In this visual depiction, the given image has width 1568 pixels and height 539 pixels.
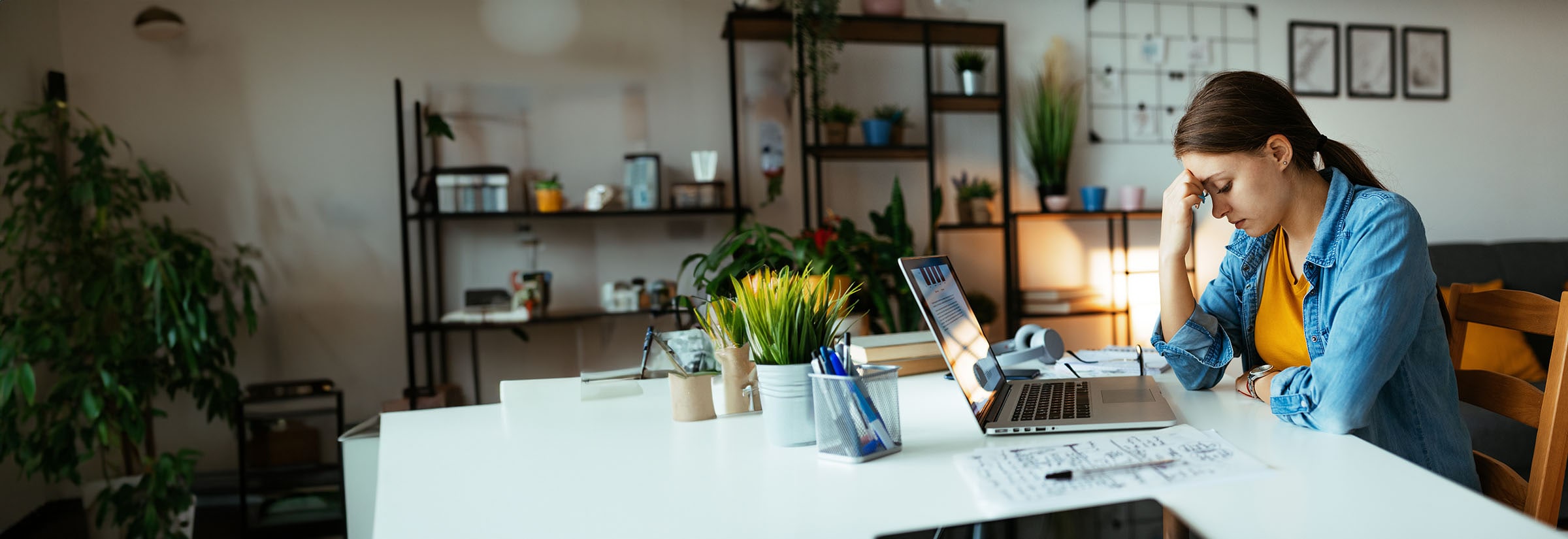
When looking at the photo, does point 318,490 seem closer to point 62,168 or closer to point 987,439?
point 62,168

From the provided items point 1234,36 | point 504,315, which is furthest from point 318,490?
point 1234,36

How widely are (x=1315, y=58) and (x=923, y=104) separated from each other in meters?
2.04

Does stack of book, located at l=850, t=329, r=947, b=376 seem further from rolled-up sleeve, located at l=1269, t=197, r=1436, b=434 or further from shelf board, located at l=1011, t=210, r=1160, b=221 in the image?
shelf board, located at l=1011, t=210, r=1160, b=221

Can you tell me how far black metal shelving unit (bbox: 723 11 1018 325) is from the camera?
361cm

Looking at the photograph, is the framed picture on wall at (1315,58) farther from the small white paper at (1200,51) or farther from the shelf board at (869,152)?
the shelf board at (869,152)

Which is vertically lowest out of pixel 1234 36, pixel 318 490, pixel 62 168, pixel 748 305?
pixel 318 490

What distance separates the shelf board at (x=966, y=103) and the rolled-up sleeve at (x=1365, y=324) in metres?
2.64

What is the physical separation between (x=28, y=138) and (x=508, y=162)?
1.53 m

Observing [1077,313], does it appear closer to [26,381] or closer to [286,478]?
[286,478]

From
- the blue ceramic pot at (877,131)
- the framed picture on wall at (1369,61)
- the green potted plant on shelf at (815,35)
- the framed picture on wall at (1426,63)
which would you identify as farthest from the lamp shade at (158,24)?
the framed picture on wall at (1426,63)

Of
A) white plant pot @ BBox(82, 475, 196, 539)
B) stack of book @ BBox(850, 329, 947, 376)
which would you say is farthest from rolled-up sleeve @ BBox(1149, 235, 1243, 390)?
white plant pot @ BBox(82, 475, 196, 539)

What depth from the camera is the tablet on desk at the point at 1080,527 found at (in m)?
1.67

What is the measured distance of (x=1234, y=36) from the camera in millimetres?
4371

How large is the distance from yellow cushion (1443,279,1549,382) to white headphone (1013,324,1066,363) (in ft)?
7.99
